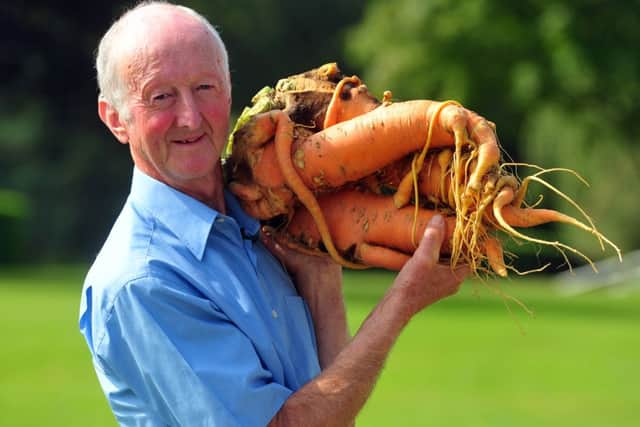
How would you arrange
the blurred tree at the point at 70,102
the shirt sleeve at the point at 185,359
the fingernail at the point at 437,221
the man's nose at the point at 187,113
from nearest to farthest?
the shirt sleeve at the point at 185,359 < the man's nose at the point at 187,113 < the fingernail at the point at 437,221 < the blurred tree at the point at 70,102

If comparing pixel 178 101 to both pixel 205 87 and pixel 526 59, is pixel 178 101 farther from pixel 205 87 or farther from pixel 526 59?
pixel 526 59

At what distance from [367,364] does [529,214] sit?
0.66m

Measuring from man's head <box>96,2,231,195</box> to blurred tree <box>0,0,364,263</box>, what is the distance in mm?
34386

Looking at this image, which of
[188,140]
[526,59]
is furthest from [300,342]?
[526,59]

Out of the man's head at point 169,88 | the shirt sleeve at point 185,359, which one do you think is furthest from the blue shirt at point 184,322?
the man's head at point 169,88

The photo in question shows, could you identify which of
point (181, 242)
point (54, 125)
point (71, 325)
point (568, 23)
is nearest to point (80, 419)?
point (71, 325)

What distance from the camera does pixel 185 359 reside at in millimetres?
3150

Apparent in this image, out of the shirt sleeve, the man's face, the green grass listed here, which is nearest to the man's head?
the man's face

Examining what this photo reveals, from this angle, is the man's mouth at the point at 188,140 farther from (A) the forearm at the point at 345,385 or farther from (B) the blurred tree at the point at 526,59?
(B) the blurred tree at the point at 526,59

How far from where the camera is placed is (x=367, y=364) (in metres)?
3.26

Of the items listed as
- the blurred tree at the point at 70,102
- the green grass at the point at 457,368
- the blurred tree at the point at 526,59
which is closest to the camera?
the green grass at the point at 457,368

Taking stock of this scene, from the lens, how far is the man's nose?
336 centimetres

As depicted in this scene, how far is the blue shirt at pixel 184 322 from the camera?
3148 millimetres

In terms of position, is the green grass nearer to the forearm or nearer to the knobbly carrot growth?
the knobbly carrot growth
